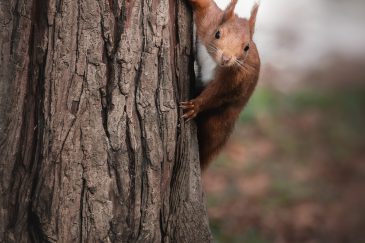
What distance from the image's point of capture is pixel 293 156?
6.43 m

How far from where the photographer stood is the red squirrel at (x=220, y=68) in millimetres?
3410

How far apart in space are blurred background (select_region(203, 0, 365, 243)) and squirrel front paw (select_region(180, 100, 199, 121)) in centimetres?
142

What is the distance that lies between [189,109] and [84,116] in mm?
566

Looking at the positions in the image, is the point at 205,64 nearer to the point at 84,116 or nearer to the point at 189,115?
the point at 189,115

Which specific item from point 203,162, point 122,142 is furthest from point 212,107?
point 122,142

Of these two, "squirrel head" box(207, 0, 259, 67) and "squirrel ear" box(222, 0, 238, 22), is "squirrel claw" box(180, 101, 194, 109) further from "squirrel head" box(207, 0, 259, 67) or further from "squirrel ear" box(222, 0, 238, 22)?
"squirrel ear" box(222, 0, 238, 22)

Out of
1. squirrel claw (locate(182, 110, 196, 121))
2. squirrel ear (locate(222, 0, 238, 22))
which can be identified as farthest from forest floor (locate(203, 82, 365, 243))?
squirrel ear (locate(222, 0, 238, 22))

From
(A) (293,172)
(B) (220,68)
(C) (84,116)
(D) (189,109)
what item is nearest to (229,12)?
(B) (220,68)

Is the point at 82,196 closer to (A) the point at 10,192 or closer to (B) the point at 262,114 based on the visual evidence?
(A) the point at 10,192

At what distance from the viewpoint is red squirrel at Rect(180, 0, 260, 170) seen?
341 centimetres

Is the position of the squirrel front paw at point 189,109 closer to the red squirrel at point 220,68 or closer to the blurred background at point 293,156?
the red squirrel at point 220,68

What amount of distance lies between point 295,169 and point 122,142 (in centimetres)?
348

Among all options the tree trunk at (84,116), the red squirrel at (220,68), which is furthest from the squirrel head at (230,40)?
the tree trunk at (84,116)

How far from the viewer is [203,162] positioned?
3.72 m
